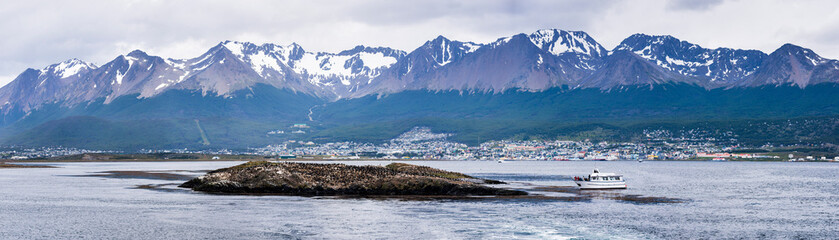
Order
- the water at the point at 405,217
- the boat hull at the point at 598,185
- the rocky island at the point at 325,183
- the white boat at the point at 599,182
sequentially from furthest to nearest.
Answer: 1. the white boat at the point at 599,182
2. the boat hull at the point at 598,185
3. the rocky island at the point at 325,183
4. the water at the point at 405,217

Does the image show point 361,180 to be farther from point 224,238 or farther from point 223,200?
point 224,238

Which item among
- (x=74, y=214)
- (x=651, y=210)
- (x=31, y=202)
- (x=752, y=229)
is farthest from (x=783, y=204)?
(x=31, y=202)

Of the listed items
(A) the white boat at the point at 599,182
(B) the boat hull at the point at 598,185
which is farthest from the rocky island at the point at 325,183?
(A) the white boat at the point at 599,182

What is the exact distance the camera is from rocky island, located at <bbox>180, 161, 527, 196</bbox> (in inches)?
3748

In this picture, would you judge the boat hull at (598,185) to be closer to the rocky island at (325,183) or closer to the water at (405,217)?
the water at (405,217)

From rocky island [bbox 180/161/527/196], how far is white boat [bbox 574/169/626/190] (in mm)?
16089

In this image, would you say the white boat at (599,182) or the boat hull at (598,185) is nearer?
the boat hull at (598,185)

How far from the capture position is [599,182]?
108m

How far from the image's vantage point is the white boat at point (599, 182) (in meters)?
107

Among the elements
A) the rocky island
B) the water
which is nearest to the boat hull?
the water

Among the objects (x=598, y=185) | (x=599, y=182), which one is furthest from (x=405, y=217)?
(x=599, y=182)

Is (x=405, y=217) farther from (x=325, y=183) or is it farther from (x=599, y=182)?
(x=599, y=182)

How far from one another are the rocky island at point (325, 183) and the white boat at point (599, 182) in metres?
16.1

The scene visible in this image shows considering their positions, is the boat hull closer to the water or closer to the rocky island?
the water
